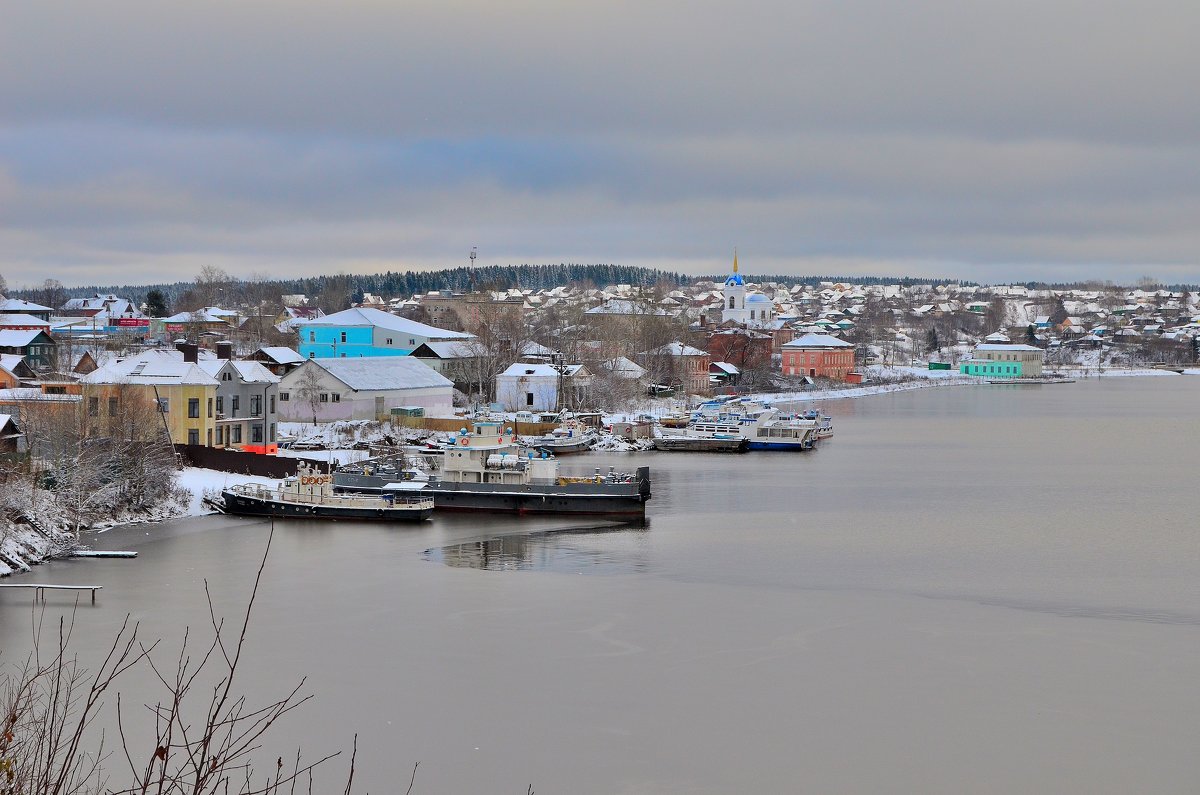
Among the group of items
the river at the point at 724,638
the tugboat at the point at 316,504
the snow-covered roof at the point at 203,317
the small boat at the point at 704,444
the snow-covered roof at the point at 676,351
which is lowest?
the river at the point at 724,638

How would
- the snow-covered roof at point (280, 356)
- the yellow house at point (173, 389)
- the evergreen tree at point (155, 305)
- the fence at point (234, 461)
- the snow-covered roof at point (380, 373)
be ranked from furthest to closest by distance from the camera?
the evergreen tree at point (155, 305)
the snow-covered roof at point (280, 356)
the snow-covered roof at point (380, 373)
the yellow house at point (173, 389)
the fence at point (234, 461)

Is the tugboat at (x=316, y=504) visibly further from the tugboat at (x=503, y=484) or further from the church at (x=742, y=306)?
the church at (x=742, y=306)

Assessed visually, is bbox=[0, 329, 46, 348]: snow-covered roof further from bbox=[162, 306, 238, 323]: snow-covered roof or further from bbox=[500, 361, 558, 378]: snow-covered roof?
bbox=[162, 306, 238, 323]: snow-covered roof

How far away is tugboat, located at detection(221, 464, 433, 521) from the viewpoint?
640 inches

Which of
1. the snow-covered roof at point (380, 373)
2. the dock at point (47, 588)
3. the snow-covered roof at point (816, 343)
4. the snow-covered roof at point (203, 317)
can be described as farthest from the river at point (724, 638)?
the snow-covered roof at point (816, 343)

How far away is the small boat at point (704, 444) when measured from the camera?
89.7ft

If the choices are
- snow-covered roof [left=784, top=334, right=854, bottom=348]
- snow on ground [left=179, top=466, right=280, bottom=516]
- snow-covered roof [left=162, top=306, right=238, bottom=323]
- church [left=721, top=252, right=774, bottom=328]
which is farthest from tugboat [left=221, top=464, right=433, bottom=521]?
church [left=721, top=252, right=774, bottom=328]

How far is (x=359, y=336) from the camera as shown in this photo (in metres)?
38.3

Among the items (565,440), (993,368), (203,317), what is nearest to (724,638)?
(565,440)

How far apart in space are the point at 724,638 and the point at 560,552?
14.1ft

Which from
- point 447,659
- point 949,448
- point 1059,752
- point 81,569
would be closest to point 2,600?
point 81,569

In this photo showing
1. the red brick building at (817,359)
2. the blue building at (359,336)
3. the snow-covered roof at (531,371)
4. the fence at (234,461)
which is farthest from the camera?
→ the red brick building at (817,359)

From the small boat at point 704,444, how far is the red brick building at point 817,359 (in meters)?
27.6

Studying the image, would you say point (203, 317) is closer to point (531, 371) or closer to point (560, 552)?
point (531, 371)
